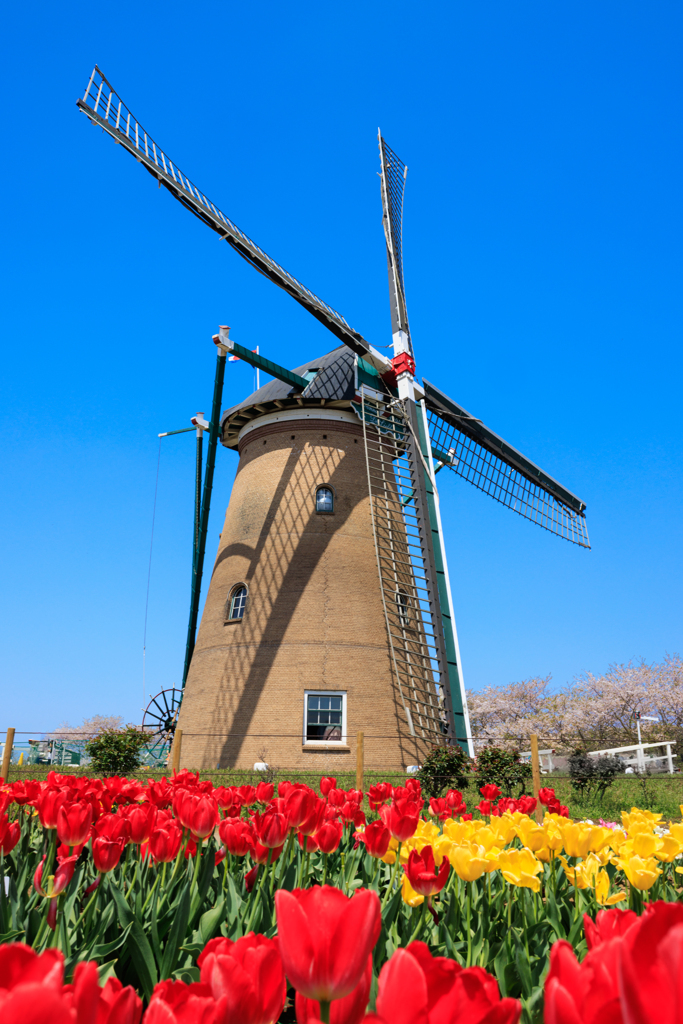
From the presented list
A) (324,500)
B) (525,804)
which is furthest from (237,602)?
(525,804)

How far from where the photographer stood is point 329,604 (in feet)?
51.6

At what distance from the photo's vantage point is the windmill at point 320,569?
14.9 m

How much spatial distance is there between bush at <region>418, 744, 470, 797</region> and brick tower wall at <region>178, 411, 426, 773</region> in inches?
103

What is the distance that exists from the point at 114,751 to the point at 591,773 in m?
10.6

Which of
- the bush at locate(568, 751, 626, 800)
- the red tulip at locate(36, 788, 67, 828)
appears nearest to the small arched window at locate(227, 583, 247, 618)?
the bush at locate(568, 751, 626, 800)

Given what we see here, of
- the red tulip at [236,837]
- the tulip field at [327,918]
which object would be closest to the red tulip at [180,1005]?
the tulip field at [327,918]

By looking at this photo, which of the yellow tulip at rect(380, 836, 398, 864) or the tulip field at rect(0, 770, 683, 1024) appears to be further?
the yellow tulip at rect(380, 836, 398, 864)

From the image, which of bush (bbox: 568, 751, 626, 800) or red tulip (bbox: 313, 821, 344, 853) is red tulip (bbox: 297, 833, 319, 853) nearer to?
red tulip (bbox: 313, 821, 344, 853)

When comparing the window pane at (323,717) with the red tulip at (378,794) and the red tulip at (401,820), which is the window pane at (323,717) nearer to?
the red tulip at (378,794)

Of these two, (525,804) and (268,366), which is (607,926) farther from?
(268,366)

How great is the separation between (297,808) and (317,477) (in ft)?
47.6

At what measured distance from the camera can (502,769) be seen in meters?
11.3

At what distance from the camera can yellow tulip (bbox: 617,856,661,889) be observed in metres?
2.00

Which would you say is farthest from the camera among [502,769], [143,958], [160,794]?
[502,769]
